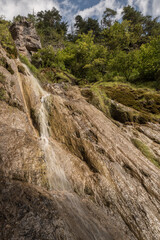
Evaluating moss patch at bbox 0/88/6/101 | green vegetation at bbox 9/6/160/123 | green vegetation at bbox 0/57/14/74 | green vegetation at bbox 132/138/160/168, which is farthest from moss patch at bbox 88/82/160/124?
moss patch at bbox 0/88/6/101

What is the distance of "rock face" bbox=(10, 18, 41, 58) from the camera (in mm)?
20819

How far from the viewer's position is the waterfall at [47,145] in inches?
168

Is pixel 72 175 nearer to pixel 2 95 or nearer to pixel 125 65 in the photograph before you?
pixel 2 95

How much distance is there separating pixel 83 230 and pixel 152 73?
2097cm

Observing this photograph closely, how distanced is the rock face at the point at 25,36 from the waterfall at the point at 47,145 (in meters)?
15.9

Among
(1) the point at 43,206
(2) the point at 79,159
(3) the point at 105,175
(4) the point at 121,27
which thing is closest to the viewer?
(1) the point at 43,206

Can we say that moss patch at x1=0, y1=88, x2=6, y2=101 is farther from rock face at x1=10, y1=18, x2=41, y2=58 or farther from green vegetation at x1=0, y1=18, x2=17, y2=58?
rock face at x1=10, y1=18, x2=41, y2=58

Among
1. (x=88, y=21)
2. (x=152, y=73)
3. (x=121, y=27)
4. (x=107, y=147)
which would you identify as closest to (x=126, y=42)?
(x=121, y=27)

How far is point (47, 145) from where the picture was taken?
5691 mm

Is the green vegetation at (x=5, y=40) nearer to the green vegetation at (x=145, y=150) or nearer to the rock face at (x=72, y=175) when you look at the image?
the rock face at (x=72, y=175)

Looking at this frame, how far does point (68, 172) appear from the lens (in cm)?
493

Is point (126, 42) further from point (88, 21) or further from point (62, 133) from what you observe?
point (62, 133)

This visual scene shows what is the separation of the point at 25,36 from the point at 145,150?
26.2 m

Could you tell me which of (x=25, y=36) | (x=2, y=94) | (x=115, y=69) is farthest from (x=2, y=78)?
(x=25, y=36)
